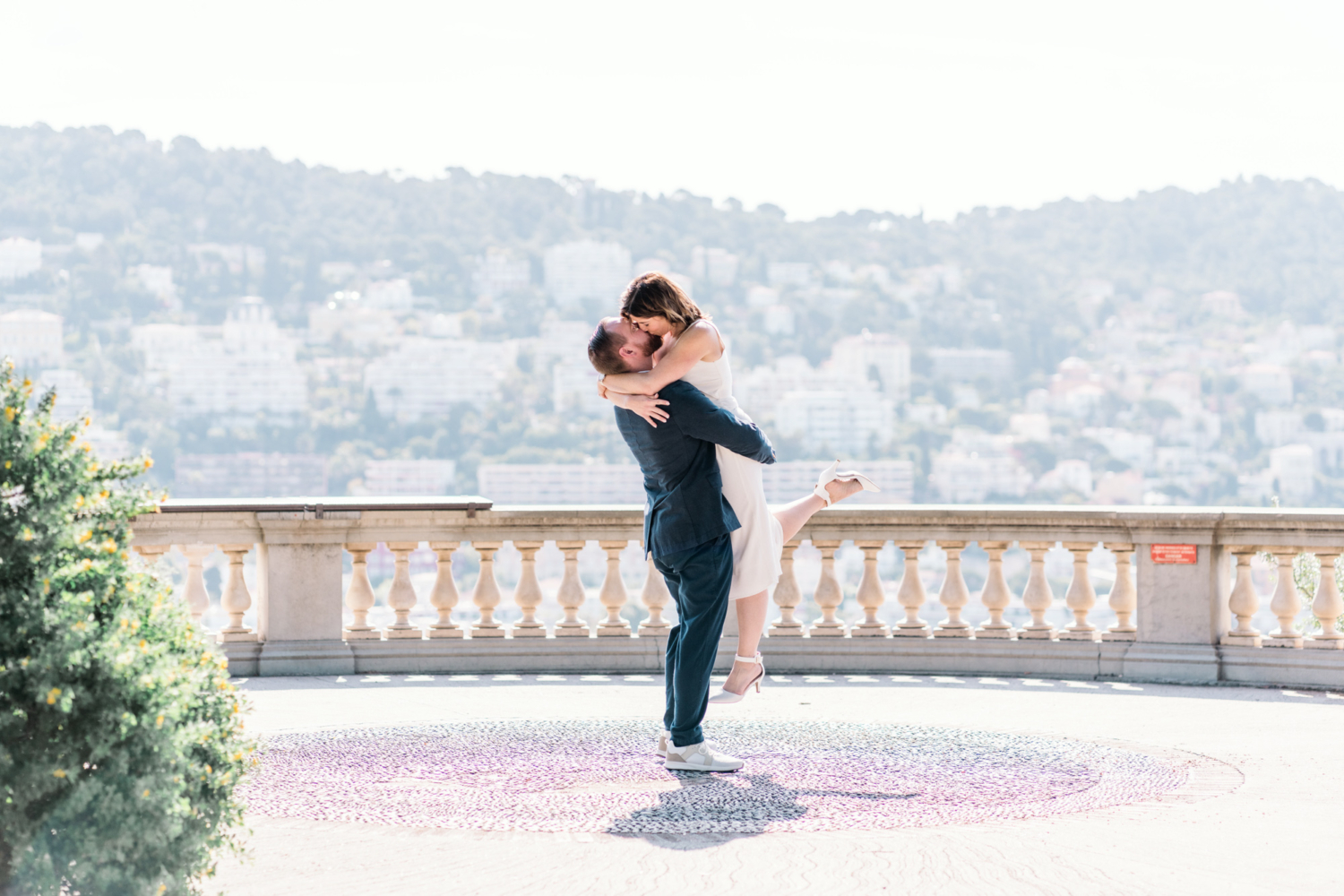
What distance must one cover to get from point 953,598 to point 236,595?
3.86m

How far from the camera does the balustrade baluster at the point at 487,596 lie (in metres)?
8.01

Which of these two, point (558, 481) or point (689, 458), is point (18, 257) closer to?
point (558, 481)

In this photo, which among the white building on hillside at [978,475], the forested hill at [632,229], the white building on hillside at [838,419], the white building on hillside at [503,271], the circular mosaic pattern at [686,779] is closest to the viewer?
the circular mosaic pattern at [686,779]

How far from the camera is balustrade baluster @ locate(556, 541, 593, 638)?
804 cm

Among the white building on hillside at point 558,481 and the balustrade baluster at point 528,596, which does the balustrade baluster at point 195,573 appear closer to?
the balustrade baluster at point 528,596

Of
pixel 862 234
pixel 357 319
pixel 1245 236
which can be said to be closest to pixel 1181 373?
pixel 1245 236

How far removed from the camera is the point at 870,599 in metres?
8.11

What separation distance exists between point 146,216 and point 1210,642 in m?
115

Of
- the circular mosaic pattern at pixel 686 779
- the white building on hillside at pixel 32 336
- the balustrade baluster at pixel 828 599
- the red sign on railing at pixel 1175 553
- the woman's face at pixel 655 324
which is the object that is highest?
the white building on hillside at pixel 32 336

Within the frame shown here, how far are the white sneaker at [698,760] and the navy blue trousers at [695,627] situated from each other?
0.02 metres

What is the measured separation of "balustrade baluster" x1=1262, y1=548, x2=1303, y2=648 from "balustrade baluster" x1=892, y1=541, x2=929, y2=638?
178 centimetres

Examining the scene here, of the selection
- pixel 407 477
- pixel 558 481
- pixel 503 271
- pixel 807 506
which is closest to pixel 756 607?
pixel 807 506

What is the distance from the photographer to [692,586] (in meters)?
4.98

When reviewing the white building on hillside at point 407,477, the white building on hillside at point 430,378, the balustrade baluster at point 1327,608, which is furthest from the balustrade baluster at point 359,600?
the white building on hillside at point 430,378
